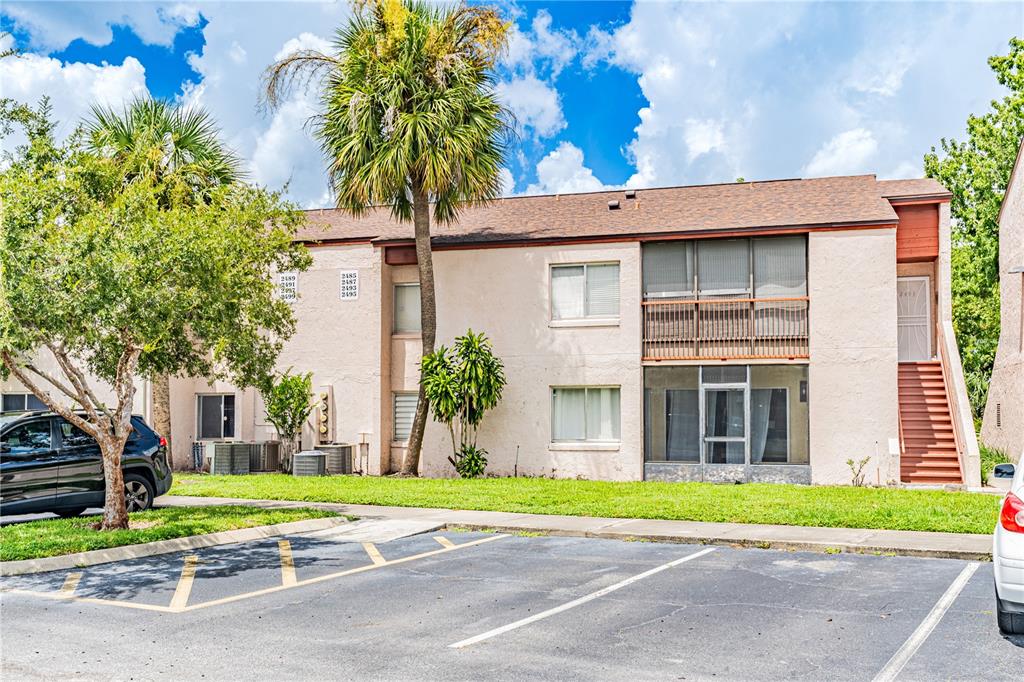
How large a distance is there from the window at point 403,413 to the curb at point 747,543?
385 inches

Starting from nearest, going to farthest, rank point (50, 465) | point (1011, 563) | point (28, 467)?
point (1011, 563) → point (28, 467) → point (50, 465)

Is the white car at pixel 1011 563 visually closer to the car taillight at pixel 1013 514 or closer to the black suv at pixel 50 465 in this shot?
the car taillight at pixel 1013 514

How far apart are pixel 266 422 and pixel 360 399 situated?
282 centimetres

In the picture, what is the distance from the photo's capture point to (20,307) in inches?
418

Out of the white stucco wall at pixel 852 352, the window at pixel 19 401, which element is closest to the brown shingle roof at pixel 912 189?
the white stucco wall at pixel 852 352

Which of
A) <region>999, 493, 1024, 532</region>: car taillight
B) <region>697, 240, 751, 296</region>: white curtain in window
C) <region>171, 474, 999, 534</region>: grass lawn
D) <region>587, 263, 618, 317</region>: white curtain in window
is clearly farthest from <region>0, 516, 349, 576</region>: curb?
<region>697, 240, 751, 296</region>: white curtain in window

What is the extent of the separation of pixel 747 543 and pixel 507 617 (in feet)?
17.1

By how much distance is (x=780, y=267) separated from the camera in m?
21.5

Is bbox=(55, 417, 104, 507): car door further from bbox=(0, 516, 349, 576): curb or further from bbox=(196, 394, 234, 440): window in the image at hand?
bbox=(196, 394, 234, 440): window

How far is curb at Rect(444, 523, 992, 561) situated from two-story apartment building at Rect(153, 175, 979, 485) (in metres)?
8.22

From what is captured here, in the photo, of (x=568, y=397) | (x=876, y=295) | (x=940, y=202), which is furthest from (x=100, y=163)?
(x=940, y=202)

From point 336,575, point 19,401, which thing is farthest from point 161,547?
point 19,401

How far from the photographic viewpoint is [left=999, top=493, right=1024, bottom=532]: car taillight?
7180 mm

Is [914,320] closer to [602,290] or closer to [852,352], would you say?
[852,352]
